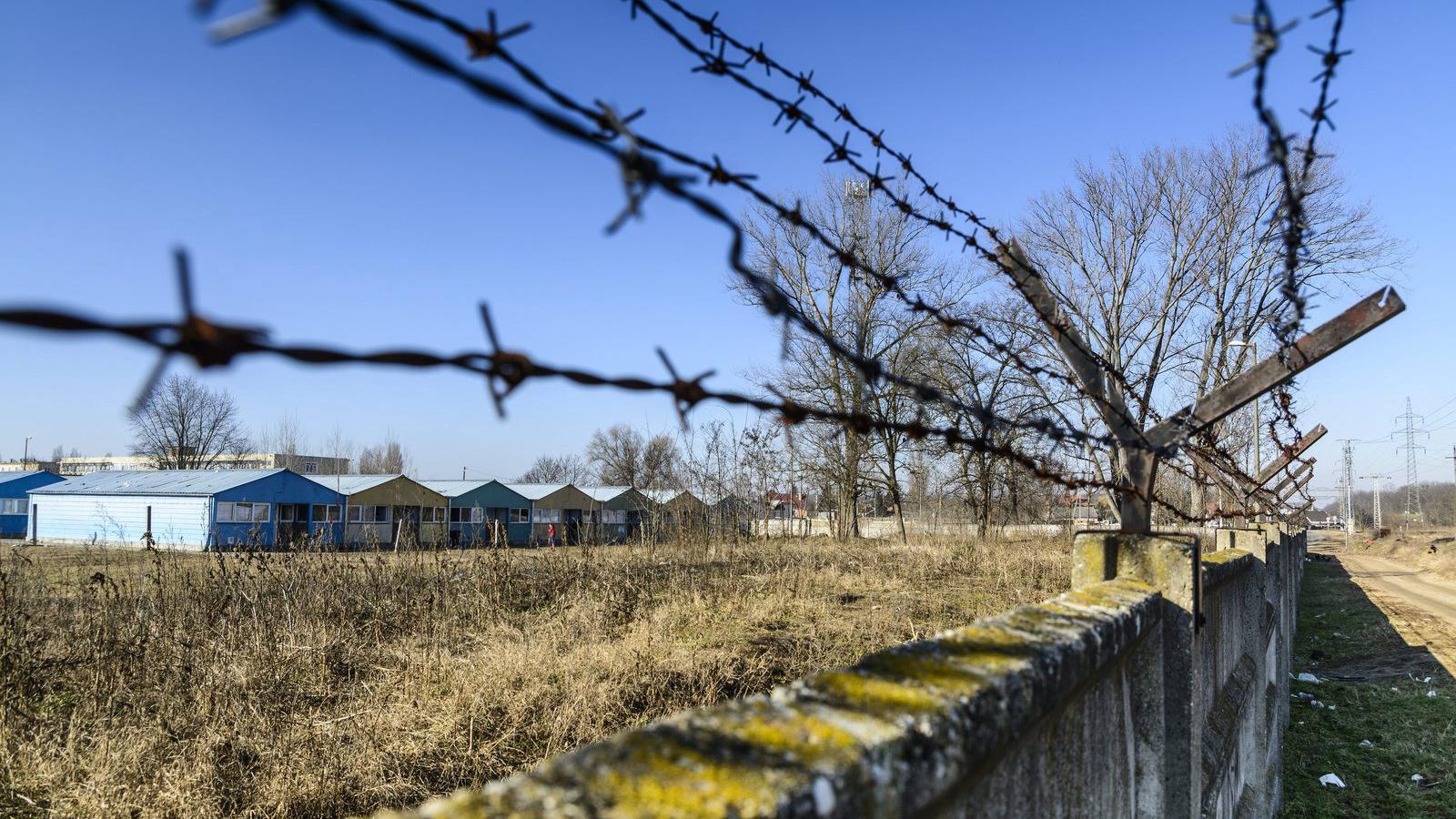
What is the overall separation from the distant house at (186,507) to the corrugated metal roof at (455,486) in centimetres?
484

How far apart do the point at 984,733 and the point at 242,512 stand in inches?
1460

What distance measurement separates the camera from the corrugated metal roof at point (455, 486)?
39547 mm

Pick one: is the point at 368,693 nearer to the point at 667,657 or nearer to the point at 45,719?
the point at 45,719

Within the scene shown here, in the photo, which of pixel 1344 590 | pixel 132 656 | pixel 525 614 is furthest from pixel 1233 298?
pixel 132 656

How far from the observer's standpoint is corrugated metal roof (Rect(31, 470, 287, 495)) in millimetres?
33125

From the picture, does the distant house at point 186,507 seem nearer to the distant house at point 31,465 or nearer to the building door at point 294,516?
the building door at point 294,516

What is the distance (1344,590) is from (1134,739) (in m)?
22.2

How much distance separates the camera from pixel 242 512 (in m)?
32.8

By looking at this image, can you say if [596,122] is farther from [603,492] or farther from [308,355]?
[603,492]

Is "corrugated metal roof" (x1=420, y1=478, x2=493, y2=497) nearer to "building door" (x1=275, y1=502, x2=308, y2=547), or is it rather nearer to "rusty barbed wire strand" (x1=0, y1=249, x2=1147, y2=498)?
"building door" (x1=275, y1=502, x2=308, y2=547)

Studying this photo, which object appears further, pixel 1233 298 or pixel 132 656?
pixel 1233 298

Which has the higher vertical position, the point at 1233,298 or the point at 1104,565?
the point at 1233,298

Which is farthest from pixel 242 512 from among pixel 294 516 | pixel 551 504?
pixel 551 504

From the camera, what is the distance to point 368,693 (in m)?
6.08
